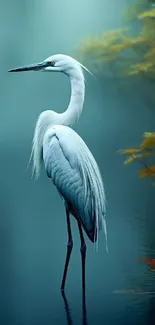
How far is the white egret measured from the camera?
2492 millimetres

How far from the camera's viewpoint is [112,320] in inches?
98.9

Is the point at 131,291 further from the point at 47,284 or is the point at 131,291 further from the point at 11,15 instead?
the point at 11,15

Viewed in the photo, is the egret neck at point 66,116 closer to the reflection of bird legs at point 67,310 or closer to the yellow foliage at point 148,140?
the yellow foliage at point 148,140

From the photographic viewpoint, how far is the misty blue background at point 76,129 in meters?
2.81

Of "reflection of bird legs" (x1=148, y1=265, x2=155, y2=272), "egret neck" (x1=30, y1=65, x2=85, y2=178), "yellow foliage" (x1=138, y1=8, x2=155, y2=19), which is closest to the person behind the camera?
"egret neck" (x1=30, y1=65, x2=85, y2=178)

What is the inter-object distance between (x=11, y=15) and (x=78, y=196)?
101 cm

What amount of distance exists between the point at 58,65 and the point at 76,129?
35cm

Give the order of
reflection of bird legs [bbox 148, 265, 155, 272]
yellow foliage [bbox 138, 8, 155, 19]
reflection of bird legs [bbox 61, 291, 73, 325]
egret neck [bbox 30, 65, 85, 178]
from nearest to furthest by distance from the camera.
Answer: reflection of bird legs [bbox 61, 291, 73, 325] → egret neck [bbox 30, 65, 85, 178] → reflection of bird legs [bbox 148, 265, 155, 272] → yellow foliage [bbox 138, 8, 155, 19]

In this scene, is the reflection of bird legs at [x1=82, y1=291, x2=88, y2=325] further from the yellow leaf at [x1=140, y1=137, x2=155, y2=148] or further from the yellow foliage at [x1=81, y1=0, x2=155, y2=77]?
the yellow foliage at [x1=81, y1=0, x2=155, y2=77]

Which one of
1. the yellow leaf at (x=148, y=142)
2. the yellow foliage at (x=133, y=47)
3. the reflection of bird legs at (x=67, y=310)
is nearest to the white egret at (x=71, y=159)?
the reflection of bird legs at (x=67, y=310)

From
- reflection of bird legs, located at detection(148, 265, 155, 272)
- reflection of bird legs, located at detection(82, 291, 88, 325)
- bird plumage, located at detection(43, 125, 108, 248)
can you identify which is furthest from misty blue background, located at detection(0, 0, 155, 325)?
bird plumage, located at detection(43, 125, 108, 248)

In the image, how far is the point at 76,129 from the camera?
2.85 meters

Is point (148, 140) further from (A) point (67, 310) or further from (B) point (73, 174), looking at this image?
(A) point (67, 310)

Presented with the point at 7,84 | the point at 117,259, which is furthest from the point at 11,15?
the point at 117,259
